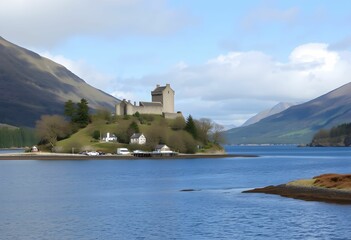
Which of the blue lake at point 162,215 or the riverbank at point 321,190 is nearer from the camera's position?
the blue lake at point 162,215

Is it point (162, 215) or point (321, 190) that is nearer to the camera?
point (162, 215)

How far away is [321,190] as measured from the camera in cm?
7019

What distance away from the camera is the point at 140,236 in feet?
155

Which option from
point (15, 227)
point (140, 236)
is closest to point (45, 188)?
point (15, 227)

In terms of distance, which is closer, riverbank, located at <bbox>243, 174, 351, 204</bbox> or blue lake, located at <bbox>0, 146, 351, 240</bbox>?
blue lake, located at <bbox>0, 146, 351, 240</bbox>

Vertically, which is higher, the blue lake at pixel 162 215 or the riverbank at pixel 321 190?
the riverbank at pixel 321 190

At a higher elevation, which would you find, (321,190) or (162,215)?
(321,190)

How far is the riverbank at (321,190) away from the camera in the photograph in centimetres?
6647

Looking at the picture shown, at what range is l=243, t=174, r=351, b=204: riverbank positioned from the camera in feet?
218

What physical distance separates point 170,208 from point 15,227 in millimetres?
18232

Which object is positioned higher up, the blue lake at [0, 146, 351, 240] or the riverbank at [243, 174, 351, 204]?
the riverbank at [243, 174, 351, 204]

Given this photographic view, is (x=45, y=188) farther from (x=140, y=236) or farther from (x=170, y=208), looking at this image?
(x=140, y=236)

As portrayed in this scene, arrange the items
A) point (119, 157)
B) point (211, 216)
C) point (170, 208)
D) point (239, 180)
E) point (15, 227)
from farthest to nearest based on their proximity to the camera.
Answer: point (119, 157) → point (239, 180) → point (170, 208) → point (211, 216) → point (15, 227)

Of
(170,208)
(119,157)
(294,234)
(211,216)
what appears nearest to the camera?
(294,234)
